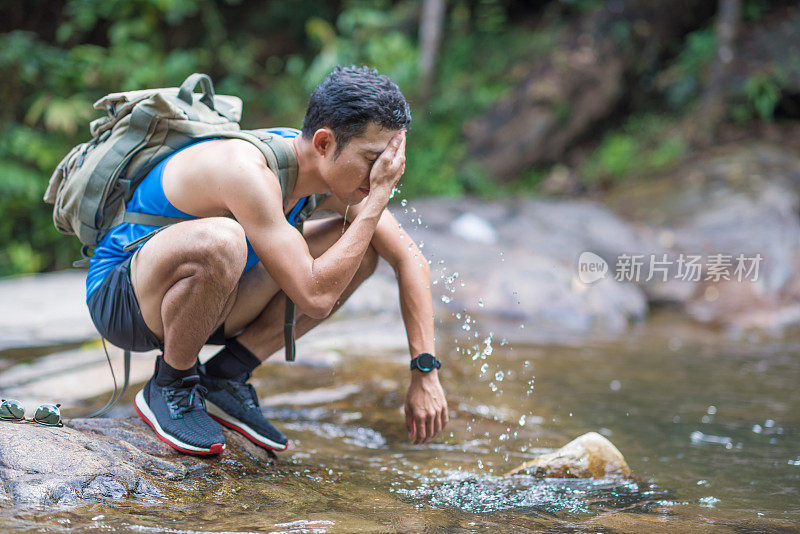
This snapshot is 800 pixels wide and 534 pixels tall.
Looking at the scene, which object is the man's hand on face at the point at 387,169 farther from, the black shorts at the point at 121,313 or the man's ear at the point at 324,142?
the black shorts at the point at 121,313

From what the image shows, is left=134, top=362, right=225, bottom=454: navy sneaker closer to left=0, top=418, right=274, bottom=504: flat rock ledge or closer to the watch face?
left=0, top=418, right=274, bottom=504: flat rock ledge

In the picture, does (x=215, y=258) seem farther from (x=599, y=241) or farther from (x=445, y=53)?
(x=445, y=53)

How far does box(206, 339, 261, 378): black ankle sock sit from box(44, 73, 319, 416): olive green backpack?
515 millimetres

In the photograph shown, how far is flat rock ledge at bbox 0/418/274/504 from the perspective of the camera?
5.84 ft

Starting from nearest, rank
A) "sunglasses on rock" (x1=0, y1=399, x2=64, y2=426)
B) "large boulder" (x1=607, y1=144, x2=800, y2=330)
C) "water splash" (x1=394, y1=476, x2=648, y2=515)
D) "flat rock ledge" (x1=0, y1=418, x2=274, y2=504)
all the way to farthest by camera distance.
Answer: "flat rock ledge" (x1=0, y1=418, x2=274, y2=504) < "sunglasses on rock" (x1=0, y1=399, x2=64, y2=426) < "water splash" (x1=394, y1=476, x2=648, y2=515) < "large boulder" (x1=607, y1=144, x2=800, y2=330)

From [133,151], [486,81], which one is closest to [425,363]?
[133,151]

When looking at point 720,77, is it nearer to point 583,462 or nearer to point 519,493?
point 583,462

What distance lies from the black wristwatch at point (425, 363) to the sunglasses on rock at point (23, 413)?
110 cm

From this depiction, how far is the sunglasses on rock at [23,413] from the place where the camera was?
200cm

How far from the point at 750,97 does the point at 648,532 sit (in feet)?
32.7

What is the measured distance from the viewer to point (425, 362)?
7.83ft

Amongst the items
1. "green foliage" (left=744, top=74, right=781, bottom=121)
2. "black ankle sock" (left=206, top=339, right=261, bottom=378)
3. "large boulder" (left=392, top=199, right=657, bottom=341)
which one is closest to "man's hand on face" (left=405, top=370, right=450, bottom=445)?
"black ankle sock" (left=206, top=339, right=261, bottom=378)


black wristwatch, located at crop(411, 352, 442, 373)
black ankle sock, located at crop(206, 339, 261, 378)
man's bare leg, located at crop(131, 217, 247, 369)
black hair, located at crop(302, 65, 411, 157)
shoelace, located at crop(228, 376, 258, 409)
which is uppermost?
black hair, located at crop(302, 65, 411, 157)

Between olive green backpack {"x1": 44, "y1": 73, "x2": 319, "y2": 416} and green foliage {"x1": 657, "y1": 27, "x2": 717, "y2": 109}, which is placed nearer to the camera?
olive green backpack {"x1": 44, "y1": 73, "x2": 319, "y2": 416}
